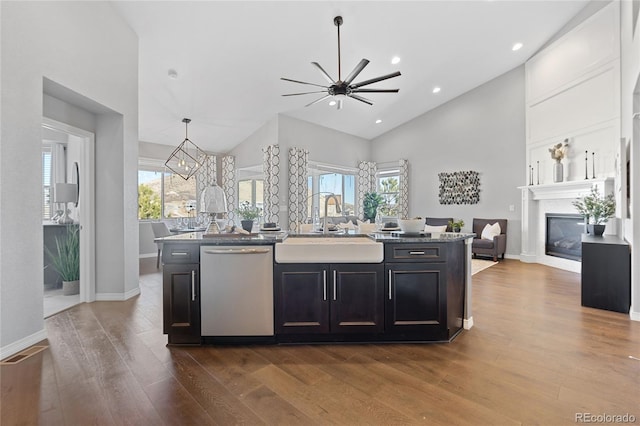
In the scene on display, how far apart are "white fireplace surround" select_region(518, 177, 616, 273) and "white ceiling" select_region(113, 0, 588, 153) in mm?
2859

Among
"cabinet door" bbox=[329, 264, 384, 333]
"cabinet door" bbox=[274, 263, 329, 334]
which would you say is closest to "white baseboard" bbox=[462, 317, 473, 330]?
"cabinet door" bbox=[329, 264, 384, 333]

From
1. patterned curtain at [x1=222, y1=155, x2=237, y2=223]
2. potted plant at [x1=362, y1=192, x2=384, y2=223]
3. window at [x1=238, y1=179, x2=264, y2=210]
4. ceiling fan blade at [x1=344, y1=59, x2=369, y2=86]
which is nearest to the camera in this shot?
ceiling fan blade at [x1=344, y1=59, x2=369, y2=86]

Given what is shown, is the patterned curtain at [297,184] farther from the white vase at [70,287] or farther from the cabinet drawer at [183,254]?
the cabinet drawer at [183,254]

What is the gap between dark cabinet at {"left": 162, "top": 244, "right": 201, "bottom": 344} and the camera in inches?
99.7

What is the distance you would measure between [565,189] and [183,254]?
6531 mm

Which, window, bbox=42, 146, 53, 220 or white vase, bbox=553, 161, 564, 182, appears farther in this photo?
white vase, bbox=553, 161, 564, 182

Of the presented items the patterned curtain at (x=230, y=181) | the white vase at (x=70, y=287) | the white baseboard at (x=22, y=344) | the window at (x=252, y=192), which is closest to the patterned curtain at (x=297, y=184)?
the window at (x=252, y=192)

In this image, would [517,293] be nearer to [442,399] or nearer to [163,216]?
[442,399]

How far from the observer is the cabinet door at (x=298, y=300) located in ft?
8.25

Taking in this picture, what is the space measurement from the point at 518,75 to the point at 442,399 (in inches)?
294

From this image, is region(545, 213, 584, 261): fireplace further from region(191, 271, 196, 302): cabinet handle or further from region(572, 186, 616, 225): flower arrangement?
region(191, 271, 196, 302): cabinet handle

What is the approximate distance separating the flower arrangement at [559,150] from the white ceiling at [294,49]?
2.07 meters

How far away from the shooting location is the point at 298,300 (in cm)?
252

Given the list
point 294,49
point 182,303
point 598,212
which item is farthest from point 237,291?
point 598,212
